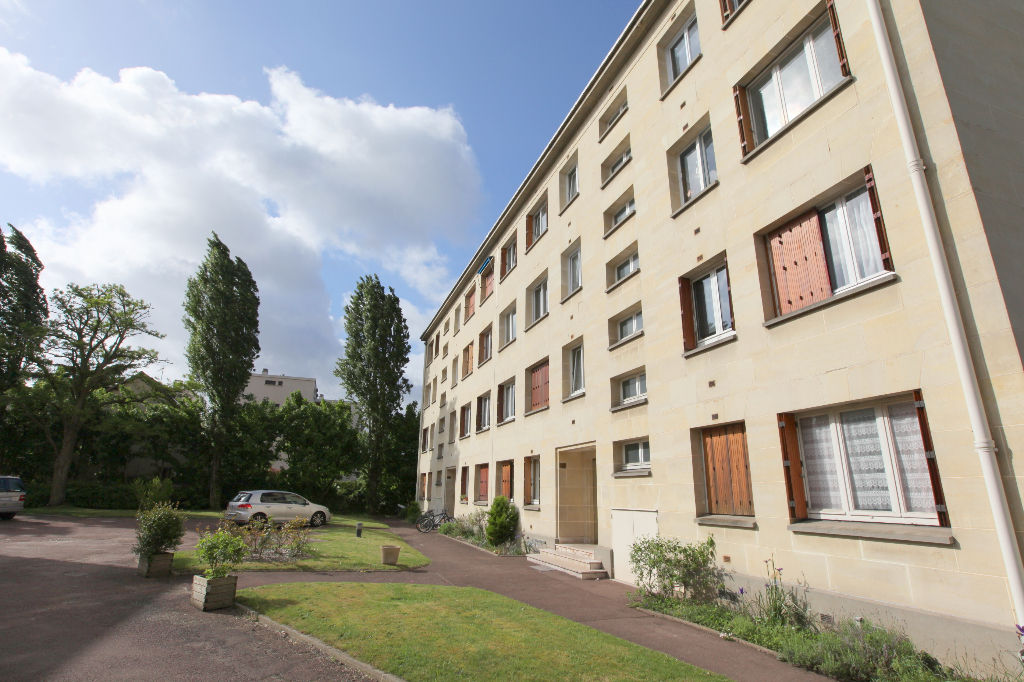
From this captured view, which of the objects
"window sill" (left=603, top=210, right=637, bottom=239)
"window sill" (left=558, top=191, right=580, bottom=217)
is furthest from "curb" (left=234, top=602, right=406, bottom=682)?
"window sill" (left=558, top=191, right=580, bottom=217)

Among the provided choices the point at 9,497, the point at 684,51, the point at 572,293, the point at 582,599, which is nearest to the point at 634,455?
the point at 582,599

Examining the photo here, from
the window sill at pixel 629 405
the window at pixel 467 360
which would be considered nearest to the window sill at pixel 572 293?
the window sill at pixel 629 405

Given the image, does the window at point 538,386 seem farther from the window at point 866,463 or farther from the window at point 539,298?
the window at point 866,463

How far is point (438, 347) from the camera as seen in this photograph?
34812mm

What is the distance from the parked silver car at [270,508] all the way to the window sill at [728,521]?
1635 cm

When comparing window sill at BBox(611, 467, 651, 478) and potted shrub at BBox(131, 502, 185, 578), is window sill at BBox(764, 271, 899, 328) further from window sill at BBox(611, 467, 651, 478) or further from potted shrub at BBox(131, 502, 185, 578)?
potted shrub at BBox(131, 502, 185, 578)

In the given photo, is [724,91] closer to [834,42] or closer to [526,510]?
[834,42]

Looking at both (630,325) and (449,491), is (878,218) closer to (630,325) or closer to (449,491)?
(630,325)

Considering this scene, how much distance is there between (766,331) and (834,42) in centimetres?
472

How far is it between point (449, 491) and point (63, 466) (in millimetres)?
21075

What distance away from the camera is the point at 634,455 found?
1248cm

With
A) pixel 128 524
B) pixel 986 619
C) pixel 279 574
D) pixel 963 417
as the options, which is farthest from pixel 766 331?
pixel 128 524

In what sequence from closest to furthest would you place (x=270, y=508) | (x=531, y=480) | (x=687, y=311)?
(x=687, y=311) → (x=531, y=480) → (x=270, y=508)

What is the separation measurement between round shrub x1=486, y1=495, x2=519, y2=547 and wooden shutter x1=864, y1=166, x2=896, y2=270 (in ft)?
44.5
